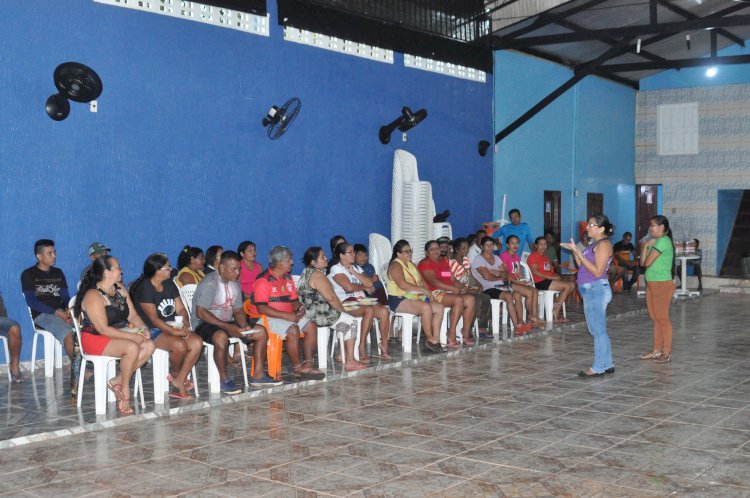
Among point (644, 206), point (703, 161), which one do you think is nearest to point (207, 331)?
point (703, 161)

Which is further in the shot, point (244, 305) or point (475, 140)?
point (475, 140)

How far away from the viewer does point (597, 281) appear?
6980mm

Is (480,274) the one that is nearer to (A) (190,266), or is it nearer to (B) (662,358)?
(B) (662,358)

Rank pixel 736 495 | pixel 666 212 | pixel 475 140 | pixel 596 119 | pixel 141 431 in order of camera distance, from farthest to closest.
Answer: pixel 666 212
pixel 596 119
pixel 475 140
pixel 141 431
pixel 736 495

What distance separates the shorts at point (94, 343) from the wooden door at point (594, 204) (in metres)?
12.3

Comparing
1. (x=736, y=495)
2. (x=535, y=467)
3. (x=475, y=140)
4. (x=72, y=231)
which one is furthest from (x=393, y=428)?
(x=475, y=140)

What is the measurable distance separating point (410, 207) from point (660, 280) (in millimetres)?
3856

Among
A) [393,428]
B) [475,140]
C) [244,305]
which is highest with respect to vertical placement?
[475,140]

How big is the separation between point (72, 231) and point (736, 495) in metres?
5.82

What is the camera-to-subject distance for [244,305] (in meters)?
7.34

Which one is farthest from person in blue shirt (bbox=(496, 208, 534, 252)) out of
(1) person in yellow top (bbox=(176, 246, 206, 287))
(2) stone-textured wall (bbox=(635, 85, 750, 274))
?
(2) stone-textured wall (bbox=(635, 85, 750, 274))

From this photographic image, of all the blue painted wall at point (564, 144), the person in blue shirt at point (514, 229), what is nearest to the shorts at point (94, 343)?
the person in blue shirt at point (514, 229)

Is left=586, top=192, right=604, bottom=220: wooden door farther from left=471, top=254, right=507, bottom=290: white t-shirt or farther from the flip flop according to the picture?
the flip flop

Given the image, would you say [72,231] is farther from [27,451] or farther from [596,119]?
[596,119]
